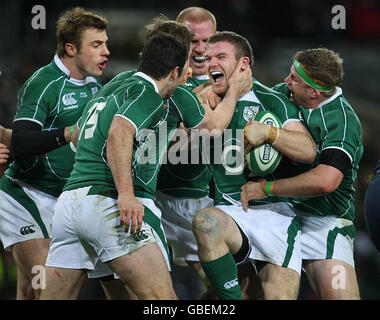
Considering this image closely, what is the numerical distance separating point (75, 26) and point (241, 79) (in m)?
1.43

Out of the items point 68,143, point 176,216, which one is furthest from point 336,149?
point 68,143

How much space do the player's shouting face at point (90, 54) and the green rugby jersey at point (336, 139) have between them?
164 centimetres

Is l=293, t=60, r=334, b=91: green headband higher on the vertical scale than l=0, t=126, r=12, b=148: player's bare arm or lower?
higher

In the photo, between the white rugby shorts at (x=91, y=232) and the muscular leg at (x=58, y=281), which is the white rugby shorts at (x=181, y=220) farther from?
the muscular leg at (x=58, y=281)

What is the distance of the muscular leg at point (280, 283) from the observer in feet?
15.3

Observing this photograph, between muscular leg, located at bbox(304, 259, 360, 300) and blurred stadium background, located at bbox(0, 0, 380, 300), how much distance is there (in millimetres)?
3834

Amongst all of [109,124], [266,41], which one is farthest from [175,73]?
[266,41]

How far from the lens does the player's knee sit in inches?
181

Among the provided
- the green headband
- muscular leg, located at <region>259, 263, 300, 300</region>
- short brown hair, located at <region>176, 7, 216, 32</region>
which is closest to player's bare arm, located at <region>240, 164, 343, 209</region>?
muscular leg, located at <region>259, 263, 300, 300</region>

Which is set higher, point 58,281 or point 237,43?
point 237,43

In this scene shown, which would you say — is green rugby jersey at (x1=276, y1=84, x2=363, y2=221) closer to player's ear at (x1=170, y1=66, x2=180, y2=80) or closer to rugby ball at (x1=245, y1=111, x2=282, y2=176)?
rugby ball at (x1=245, y1=111, x2=282, y2=176)

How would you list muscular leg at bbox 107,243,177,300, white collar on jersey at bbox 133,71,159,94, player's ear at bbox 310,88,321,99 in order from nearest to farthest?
1. muscular leg at bbox 107,243,177,300
2. white collar on jersey at bbox 133,71,159,94
3. player's ear at bbox 310,88,321,99

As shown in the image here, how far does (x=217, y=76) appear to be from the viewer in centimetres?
509

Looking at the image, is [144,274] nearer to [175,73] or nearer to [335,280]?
[175,73]
